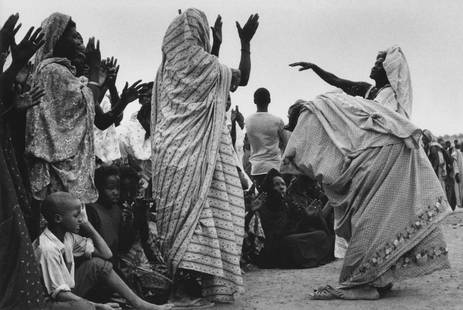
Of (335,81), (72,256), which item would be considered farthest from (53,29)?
(335,81)

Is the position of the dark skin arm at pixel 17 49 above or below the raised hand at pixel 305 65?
below

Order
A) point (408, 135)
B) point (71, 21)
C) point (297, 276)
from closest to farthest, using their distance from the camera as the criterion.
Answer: point (71, 21) → point (408, 135) → point (297, 276)

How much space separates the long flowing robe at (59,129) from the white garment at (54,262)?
0.50 meters

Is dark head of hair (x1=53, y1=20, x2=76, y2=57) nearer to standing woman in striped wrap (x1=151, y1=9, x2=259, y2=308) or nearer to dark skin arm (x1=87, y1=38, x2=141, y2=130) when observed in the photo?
dark skin arm (x1=87, y1=38, x2=141, y2=130)

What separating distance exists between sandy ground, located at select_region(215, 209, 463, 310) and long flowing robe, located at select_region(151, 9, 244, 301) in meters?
0.42

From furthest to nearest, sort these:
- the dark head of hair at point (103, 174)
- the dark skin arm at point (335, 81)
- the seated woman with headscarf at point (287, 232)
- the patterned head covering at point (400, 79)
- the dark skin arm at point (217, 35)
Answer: the seated woman with headscarf at point (287, 232) → the dark skin arm at point (335, 81) → the patterned head covering at point (400, 79) → the dark skin arm at point (217, 35) → the dark head of hair at point (103, 174)

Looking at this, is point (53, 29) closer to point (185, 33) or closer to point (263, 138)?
point (185, 33)

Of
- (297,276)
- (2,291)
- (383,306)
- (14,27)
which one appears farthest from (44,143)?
(297,276)

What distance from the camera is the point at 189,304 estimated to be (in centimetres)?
535

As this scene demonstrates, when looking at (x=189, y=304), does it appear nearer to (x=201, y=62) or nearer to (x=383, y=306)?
(x=383, y=306)

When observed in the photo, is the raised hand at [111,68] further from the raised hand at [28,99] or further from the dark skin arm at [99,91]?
the raised hand at [28,99]

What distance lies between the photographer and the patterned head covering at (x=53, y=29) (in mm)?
5199

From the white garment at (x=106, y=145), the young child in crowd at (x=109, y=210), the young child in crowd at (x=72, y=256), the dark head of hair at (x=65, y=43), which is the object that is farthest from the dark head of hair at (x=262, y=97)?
the young child in crowd at (x=72, y=256)

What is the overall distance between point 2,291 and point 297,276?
374 cm
